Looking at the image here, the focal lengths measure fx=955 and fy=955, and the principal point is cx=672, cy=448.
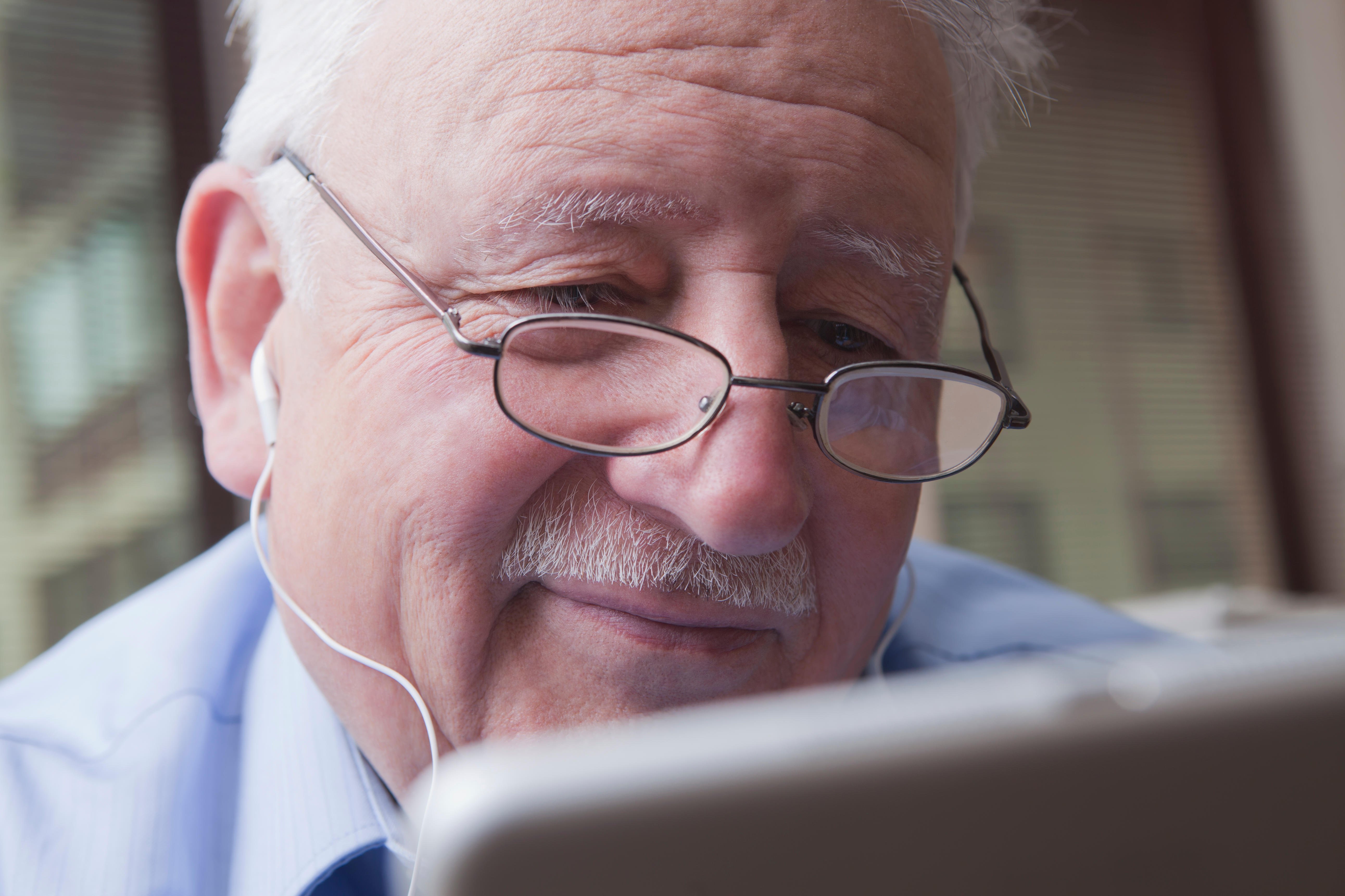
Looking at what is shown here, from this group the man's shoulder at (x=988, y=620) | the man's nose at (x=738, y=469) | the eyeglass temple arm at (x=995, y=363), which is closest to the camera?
the man's nose at (x=738, y=469)

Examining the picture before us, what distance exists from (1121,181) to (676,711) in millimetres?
3760

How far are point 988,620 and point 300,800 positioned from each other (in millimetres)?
934

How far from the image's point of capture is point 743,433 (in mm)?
693

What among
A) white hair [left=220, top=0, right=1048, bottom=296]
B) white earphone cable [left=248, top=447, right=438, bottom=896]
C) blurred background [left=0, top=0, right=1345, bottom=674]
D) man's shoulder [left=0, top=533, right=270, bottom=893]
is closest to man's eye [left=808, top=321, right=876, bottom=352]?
white hair [left=220, top=0, right=1048, bottom=296]

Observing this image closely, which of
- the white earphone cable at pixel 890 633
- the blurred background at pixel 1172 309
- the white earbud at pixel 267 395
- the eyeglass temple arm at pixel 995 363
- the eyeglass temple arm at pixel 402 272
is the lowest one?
the blurred background at pixel 1172 309

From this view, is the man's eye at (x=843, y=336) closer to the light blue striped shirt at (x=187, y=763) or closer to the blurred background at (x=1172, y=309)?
the light blue striped shirt at (x=187, y=763)

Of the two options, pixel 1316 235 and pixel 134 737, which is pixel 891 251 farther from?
pixel 1316 235

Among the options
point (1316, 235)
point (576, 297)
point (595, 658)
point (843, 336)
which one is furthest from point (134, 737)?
point (1316, 235)

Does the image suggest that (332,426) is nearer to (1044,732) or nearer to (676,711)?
(676,711)

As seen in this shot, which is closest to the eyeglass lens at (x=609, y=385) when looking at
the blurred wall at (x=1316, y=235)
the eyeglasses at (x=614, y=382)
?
the eyeglasses at (x=614, y=382)

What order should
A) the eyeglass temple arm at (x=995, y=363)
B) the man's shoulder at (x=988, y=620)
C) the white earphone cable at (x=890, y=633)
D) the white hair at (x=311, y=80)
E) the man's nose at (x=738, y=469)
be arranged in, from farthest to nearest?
the man's shoulder at (x=988, y=620) < the white earphone cable at (x=890, y=633) < the eyeglass temple arm at (x=995, y=363) < the white hair at (x=311, y=80) < the man's nose at (x=738, y=469)

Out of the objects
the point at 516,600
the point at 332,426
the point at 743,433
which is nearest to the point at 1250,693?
the point at 743,433

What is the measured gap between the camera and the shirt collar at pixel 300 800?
2.71 ft

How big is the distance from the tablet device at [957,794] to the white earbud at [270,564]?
0.46m
